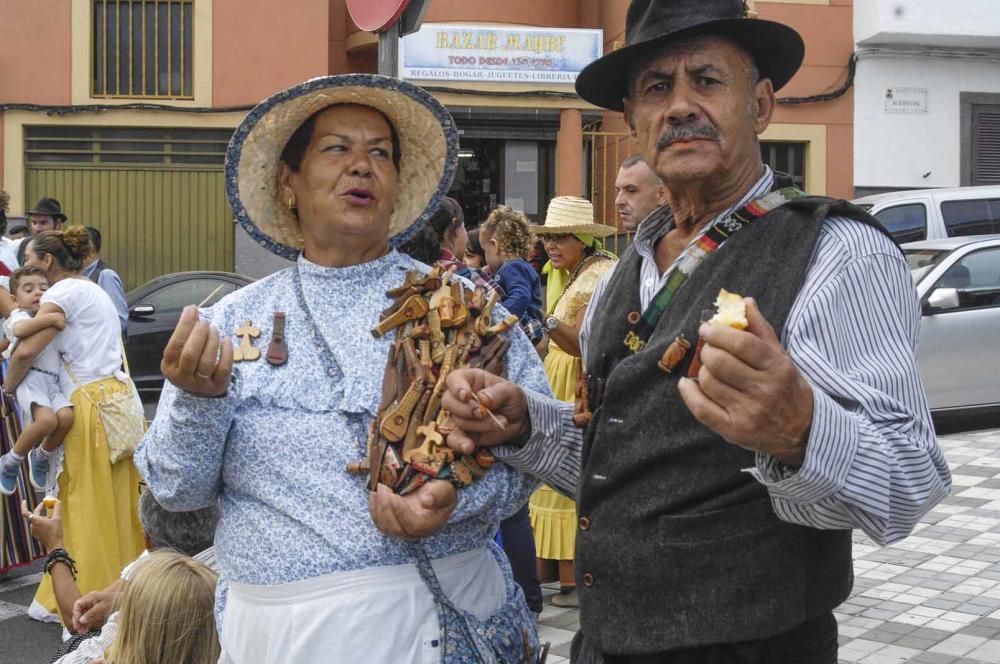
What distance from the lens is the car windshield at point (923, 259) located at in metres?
10.5

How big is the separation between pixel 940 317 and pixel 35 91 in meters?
12.6

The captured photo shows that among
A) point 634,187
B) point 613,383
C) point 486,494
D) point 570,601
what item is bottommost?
point 570,601

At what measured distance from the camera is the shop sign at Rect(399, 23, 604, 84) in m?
17.1

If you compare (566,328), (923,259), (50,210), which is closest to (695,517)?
(566,328)

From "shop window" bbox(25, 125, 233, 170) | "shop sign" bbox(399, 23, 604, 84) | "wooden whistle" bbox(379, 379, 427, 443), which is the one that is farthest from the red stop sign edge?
"shop window" bbox(25, 125, 233, 170)

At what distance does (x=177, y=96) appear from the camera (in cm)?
1730

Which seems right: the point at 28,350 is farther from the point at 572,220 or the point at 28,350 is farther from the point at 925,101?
the point at 925,101

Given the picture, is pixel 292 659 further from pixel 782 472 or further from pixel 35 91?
pixel 35 91

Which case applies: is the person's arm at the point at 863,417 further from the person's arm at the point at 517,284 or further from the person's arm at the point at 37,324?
the person's arm at the point at 37,324

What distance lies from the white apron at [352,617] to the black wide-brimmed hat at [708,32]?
3.70ft

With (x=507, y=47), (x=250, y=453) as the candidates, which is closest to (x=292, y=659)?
(x=250, y=453)

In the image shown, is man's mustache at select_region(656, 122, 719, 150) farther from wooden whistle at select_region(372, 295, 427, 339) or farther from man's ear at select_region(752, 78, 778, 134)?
wooden whistle at select_region(372, 295, 427, 339)

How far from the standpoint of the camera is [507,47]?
17328 millimetres

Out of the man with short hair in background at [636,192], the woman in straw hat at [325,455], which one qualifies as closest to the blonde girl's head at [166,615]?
the woman in straw hat at [325,455]
